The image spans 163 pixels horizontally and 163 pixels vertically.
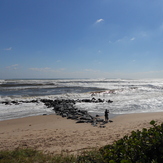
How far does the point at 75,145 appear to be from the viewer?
6410 mm

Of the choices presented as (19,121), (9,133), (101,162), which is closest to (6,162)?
(101,162)

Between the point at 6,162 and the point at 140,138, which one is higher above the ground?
the point at 140,138

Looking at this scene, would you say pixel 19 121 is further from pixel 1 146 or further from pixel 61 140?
pixel 61 140

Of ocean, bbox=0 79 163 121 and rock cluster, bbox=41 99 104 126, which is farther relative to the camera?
ocean, bbox=0 79 163 121

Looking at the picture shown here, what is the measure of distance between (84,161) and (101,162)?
50cm

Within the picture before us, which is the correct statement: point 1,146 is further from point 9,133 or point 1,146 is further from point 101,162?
point 101,162

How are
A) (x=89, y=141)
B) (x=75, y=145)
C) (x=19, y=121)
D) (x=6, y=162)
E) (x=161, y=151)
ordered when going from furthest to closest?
(x=19, y=121)
(x=89, y=141)
(x=75, y=145)
(x=6, y=162)
(x=161, y=151)

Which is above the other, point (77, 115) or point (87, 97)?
point (87, 97)

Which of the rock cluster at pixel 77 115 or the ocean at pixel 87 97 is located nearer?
the rock cluster at pixel 77 115

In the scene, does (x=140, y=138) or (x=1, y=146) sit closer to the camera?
(x=140, y=138)

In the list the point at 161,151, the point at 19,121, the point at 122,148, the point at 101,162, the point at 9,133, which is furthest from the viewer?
the point at 19,121

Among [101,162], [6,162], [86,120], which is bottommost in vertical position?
[86,120]

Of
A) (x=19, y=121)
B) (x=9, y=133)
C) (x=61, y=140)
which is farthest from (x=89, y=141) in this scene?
(x=19, y=121)

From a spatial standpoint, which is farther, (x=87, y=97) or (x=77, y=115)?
(x=87, y=97)
